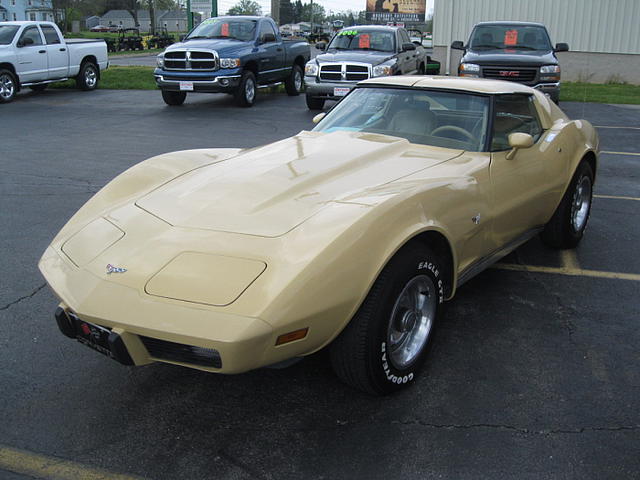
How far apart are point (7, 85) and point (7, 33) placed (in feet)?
4.53

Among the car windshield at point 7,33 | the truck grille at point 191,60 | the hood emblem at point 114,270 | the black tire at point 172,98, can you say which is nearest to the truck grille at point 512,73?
the truck grille at point 191,60

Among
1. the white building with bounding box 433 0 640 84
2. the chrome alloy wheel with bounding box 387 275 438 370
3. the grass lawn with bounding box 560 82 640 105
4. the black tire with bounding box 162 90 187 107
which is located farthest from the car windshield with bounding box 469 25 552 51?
the chrome alloy wheel with bounding box 387 275 438 370

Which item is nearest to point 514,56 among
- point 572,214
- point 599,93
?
point 599,93

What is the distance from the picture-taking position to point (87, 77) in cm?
1812

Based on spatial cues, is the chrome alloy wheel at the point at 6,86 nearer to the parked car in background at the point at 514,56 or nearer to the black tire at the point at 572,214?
the parked car in background at the point at 514,56

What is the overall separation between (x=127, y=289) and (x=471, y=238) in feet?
6.45

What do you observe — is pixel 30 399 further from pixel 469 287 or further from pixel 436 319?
pixel 469 287

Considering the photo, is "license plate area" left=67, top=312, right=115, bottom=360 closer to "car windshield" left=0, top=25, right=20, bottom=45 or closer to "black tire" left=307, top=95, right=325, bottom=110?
"black tire" left=307, top=95, right=325, bottom=110

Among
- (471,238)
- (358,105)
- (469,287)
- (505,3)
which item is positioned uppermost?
(505,3)

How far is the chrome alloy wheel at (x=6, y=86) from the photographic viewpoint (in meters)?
15.4

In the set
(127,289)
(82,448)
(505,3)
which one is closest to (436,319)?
(127,289)

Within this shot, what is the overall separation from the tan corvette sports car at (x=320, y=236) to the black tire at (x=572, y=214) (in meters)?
0.40

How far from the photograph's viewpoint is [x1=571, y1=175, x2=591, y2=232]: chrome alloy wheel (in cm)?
542

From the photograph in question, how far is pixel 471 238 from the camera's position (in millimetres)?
3797
